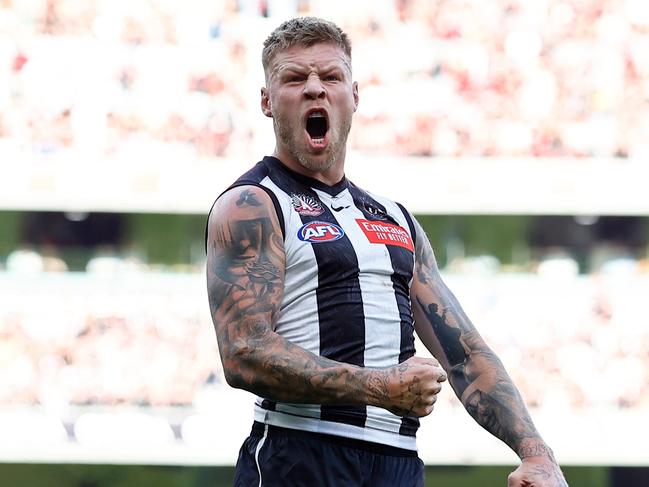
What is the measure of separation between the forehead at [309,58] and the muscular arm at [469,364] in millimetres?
618

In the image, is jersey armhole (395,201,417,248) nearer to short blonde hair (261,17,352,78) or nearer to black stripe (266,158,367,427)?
black stripe (266,158,367,427)

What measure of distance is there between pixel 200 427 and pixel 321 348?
1039 cm

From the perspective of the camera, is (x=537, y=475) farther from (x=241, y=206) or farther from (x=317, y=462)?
(x=241, y=206)

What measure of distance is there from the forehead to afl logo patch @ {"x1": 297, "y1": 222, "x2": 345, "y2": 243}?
47cm

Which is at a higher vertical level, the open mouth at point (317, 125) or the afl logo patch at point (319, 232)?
the open mouth at point (317, 125)

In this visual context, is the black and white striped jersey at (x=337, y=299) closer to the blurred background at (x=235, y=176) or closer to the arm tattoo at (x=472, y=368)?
the arm tattoo at (x=472, y=368)

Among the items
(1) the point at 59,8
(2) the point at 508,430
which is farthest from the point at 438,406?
(2) the point at 508,430

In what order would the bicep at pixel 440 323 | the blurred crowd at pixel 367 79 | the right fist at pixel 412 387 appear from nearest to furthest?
the right fist at pixel 412 387 → the bicep at pixel 440 323 → the blurred crowd at pixel 367 79

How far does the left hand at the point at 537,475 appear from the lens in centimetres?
305

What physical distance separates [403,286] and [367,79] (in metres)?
10.9

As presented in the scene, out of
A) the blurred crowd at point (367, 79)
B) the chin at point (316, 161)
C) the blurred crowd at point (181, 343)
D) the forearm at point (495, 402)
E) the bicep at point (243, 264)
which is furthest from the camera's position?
the blurred crowd at point (367, 79)

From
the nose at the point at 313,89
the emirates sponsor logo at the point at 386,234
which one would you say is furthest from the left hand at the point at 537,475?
the nose at the point at 313,89

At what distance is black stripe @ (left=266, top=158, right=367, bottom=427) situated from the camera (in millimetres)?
3074

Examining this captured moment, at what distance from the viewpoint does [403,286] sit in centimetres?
334
